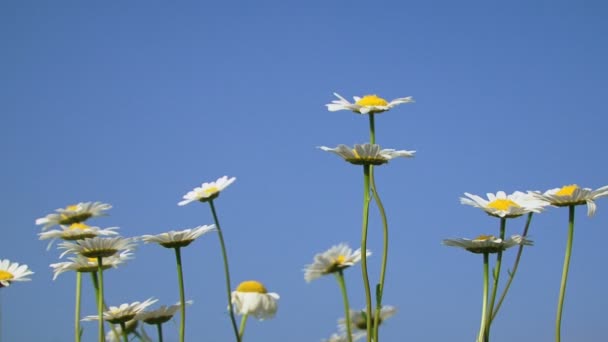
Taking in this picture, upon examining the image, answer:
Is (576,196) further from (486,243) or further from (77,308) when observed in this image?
(77,308)

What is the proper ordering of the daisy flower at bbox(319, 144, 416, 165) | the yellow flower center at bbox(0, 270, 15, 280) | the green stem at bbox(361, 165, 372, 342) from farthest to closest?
1. the yellow flower center at bbox(0, 270, 15, 280)
2. the daisy flower at bbox(319, 144, 416, 165)
3. the green stem at bbox(361, 165, 372, 342)

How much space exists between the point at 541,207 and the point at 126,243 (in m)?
2.55

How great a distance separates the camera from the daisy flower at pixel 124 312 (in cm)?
526

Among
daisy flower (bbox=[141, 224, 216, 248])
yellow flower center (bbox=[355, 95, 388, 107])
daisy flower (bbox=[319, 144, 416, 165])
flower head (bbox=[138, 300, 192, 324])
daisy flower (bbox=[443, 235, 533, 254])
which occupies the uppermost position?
yellow flower center (bbox=[355, 95, 388, 107])

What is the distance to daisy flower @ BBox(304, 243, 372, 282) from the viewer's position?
5.29 m

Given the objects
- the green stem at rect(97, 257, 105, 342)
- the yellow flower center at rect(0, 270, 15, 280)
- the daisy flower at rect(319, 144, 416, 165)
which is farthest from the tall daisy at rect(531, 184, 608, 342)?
the yellow flower center at rect(0, 270, 15, 280)

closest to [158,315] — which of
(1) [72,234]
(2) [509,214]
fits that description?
(1) [72,234]

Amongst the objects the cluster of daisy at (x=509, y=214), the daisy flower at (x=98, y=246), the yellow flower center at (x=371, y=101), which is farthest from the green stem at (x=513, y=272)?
the daisy flower at (x=98, y=246)

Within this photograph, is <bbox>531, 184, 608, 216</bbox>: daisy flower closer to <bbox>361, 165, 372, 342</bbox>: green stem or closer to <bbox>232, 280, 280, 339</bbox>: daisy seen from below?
<bbox>361, 165, 372, 342</bbox>: green stem

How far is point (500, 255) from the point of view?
5074 millimetres

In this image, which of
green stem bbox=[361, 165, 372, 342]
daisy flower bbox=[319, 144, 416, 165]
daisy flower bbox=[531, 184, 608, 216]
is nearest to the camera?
green stem bbox=[361, 165, 372, 342]

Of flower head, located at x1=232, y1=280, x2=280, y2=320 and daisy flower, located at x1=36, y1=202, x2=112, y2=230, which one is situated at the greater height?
daisy flower, located at x1=36, y1=202, x2=112, y2=230

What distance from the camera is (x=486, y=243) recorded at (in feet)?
16.4

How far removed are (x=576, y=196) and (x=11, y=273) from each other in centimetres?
372
